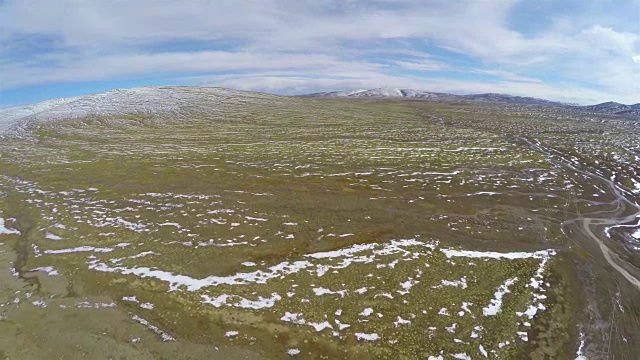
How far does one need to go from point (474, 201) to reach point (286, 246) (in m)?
15.7

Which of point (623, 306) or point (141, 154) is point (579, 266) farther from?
point (141, 154)

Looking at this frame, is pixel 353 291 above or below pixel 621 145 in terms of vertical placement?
below

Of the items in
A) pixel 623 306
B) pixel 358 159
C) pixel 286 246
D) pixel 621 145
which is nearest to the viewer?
pixel 623 306

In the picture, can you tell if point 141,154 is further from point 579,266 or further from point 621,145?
point 621,145

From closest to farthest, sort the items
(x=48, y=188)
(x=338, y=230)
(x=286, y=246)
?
1. (x=286, y=246)
2. (x=338, y=230)
3. (x=48, y=188)

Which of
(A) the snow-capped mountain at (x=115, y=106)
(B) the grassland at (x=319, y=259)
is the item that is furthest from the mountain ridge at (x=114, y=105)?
(B) the grassland at (x=319, y=259)

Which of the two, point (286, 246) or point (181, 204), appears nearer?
point (286, 246)

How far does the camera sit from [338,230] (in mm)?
20219

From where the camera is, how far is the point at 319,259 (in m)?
16.9

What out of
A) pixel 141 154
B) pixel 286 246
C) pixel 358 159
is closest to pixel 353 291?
pixel 286 246

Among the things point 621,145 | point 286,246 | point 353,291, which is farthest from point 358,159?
point 621,145

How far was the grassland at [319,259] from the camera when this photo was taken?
11797 mm

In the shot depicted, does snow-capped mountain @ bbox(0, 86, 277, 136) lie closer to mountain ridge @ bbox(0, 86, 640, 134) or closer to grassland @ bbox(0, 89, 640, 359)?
mountain ridge @ bbox(0, 86, 640, 134)

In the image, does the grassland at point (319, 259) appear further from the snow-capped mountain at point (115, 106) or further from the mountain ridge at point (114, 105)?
the mountain ridge at point (114, 105)
